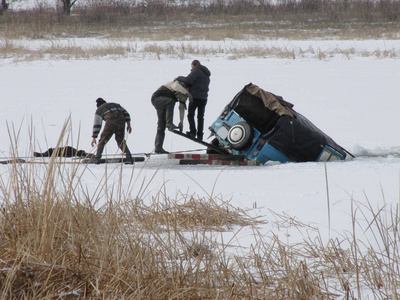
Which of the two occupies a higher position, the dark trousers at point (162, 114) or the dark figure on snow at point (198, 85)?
the dark figure on snow at point (198, 85)

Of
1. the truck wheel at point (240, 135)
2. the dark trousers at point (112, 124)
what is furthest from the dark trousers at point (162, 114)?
the truck wheel at point (240, 135)

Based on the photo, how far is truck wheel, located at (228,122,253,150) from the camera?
8062 millimetres

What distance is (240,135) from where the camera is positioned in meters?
8.09

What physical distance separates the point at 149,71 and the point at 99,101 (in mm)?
9428

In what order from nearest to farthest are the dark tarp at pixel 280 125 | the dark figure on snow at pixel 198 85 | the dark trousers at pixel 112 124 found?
the dark tarp at pixel 280 125 < the dark trousers at pixel 112 124 < the dark figure on snow at pixel 198 85

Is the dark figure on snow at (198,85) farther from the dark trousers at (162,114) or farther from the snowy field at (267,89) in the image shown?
the snowy field at (267,89)

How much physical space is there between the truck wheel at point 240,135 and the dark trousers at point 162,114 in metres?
1.95

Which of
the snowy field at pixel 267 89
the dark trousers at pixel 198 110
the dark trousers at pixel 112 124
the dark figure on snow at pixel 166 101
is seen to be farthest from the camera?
the dark trousers at pixel 198 110

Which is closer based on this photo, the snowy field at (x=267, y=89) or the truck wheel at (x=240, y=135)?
the snowy field at (x=267, y=89)

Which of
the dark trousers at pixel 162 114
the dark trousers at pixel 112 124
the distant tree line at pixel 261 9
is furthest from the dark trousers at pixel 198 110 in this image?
the distant tree line at pixel 261 9

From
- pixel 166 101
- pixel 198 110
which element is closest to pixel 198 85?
pixel 198 110

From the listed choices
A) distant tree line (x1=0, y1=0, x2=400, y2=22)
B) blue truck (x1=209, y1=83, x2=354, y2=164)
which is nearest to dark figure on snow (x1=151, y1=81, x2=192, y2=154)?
blue truck (x1=209, y1=83, x2=354, y2=164)

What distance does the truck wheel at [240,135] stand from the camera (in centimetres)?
806

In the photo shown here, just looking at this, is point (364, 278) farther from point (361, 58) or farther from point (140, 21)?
point (140, 21)
